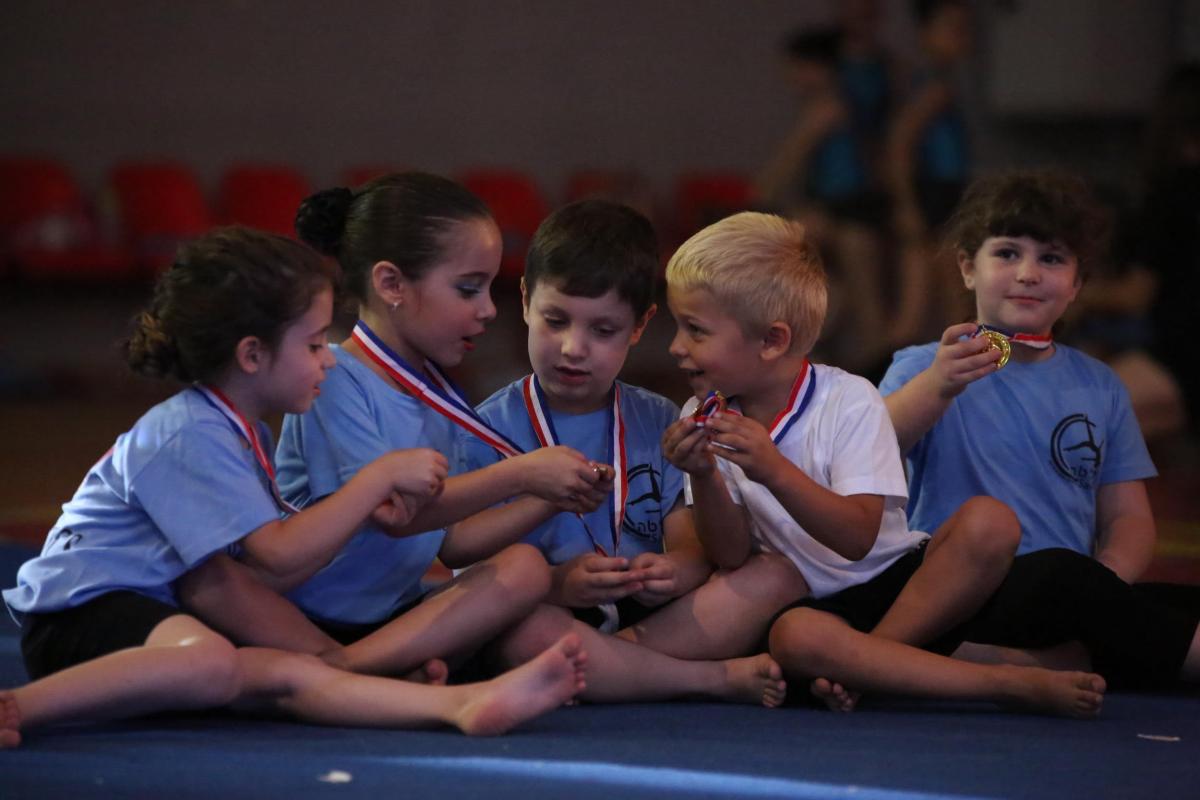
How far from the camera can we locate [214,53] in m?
8.48

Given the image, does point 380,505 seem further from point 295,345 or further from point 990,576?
point 990,576

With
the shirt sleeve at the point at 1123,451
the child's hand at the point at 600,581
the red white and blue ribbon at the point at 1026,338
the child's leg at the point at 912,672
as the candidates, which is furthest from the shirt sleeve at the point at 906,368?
the child's hand at the point at 600,581

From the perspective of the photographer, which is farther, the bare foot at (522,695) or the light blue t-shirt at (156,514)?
the light blue t-shirt at (156,514)

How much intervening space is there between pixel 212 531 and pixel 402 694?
0.35 m

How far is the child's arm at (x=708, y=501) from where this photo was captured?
93.2 inches

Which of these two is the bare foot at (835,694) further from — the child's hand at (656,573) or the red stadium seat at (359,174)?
the red stadium seat at (359,174)

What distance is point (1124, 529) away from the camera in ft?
9.36

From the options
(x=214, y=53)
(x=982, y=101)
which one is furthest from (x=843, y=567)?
(x=982, y=101)

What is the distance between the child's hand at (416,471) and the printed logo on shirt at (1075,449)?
119 centimetres

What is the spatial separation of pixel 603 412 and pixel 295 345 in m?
0.60

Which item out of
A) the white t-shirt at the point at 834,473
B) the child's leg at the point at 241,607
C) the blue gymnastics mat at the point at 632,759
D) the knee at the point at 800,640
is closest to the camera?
the blue gymnastics mat at the point at 632,759

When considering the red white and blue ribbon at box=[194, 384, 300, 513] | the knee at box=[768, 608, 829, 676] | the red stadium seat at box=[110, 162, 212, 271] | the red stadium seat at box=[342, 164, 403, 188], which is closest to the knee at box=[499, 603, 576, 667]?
the knee at box=[768, 608, 829, 676]

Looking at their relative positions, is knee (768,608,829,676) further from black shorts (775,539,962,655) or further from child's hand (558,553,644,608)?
child's hand (558,553,644,608)

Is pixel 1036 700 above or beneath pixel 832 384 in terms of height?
beneath
